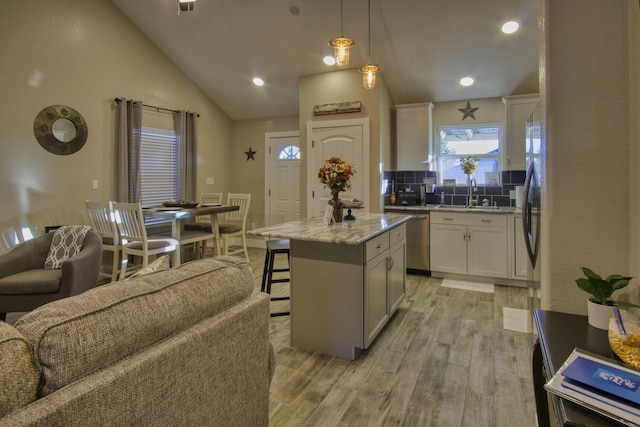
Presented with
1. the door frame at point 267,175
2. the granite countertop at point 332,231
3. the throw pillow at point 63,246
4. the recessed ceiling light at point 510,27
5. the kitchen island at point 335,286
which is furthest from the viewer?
the door frame at point 267,175

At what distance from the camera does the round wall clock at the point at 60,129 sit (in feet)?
13.2

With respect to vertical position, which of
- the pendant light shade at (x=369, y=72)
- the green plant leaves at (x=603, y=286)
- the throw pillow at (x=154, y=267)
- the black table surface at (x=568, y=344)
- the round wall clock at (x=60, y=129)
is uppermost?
the pendant light shade at (x=369, y=72)

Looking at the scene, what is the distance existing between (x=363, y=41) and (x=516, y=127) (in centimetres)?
213

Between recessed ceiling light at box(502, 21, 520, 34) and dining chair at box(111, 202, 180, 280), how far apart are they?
4234mm

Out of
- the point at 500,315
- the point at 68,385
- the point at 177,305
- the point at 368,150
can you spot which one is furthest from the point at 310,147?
the point at 68,385

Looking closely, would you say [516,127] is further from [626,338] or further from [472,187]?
[626,338]

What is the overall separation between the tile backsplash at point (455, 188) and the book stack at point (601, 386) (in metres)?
4.28

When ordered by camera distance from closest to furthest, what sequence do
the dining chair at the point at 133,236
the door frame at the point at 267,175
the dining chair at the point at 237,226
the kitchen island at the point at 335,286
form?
1. the kitchen island at the point at 335,286
2. the dining chair at the point at 133,236
3. the dining chair at the point at 237,226
4. the door frame at the point at 267,175

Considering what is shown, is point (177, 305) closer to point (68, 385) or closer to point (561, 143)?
point (68, 385)

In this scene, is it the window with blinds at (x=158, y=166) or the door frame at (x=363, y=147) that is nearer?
the door frame at (x=363, y=147)

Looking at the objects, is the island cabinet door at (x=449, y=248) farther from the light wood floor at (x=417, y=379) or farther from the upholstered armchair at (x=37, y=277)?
the upholstered armchair at (x=37, y=277)

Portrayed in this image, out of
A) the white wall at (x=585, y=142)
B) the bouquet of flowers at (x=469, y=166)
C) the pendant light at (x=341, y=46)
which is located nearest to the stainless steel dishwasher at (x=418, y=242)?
the bouquet of flowers at (x=469, y=166)

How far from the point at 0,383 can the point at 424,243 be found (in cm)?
453

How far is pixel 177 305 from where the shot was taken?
3.59ft
